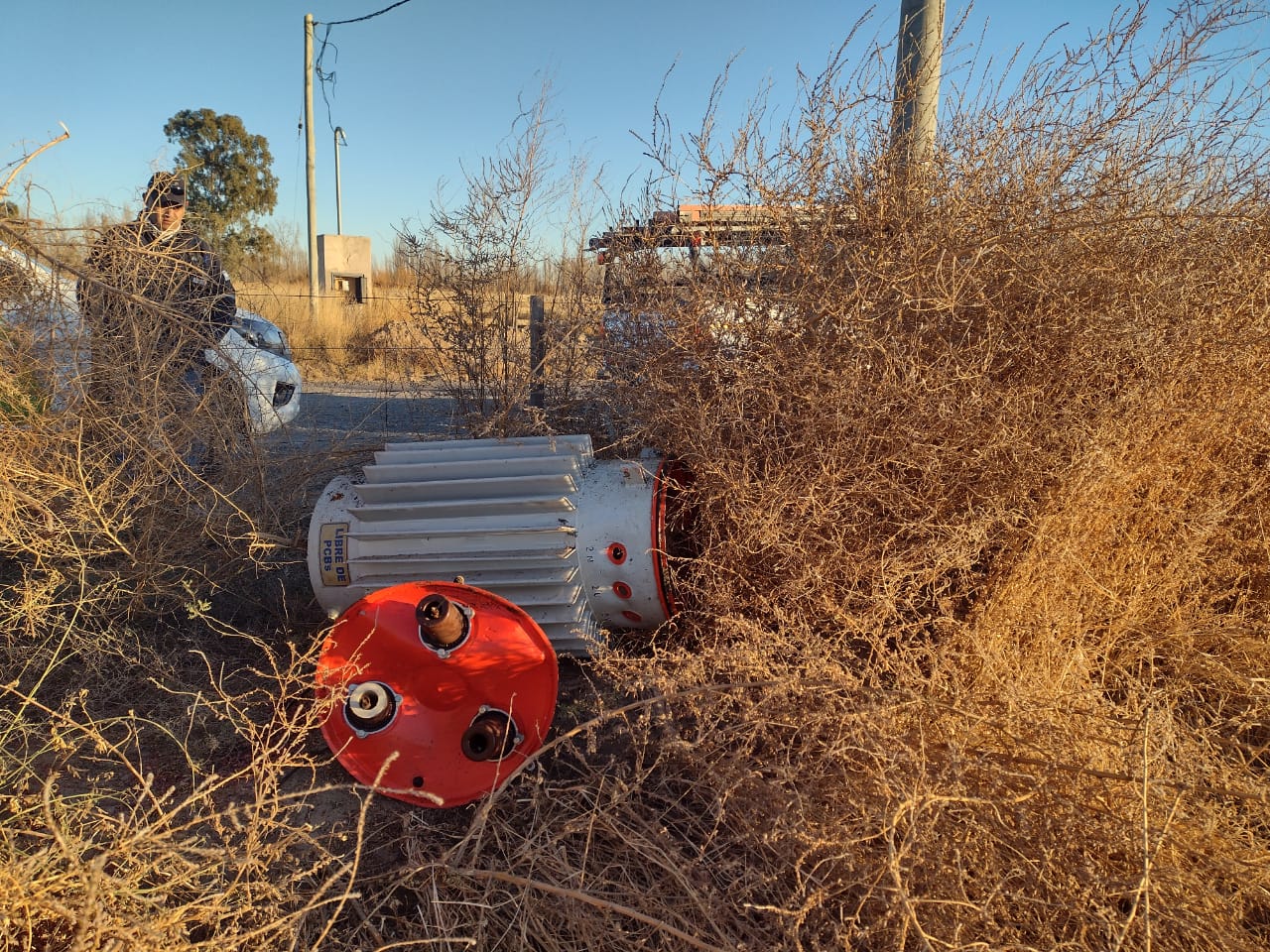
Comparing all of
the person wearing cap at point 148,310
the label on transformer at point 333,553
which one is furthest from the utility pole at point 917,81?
the person wearing cap at point 148,310

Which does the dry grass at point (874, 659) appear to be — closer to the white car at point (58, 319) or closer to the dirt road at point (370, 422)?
the white car at point (58, 319)

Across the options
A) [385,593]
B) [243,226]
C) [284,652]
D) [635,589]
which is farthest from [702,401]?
[243,226]

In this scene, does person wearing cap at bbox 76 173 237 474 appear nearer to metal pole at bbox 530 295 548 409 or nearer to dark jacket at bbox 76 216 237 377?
dark jacket at bbox 76 216 237 377

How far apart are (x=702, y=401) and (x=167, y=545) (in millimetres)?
2310

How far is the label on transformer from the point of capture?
302 centimetres

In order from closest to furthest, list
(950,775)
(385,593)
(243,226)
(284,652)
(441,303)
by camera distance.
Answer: (950,775) < (385,593) < (284,652) < (441,303) < (243,226)

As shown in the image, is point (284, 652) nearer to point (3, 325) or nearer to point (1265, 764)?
point (3, 325)

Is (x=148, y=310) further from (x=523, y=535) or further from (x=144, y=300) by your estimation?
(x=523, y=535)

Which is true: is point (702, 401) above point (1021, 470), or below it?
above

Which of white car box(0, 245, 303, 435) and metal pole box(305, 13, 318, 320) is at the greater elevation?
metal pole box(305, 13, 318, 320)

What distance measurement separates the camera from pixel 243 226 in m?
14.6

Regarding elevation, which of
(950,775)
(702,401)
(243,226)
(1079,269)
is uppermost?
(243,226)

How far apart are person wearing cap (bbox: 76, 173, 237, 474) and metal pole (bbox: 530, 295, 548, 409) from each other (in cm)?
152

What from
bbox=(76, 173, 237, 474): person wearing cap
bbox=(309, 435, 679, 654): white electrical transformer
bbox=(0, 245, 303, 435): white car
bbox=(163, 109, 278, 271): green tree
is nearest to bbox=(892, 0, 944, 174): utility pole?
bbox=(309, 435, 679, 654): white electrical transformer
